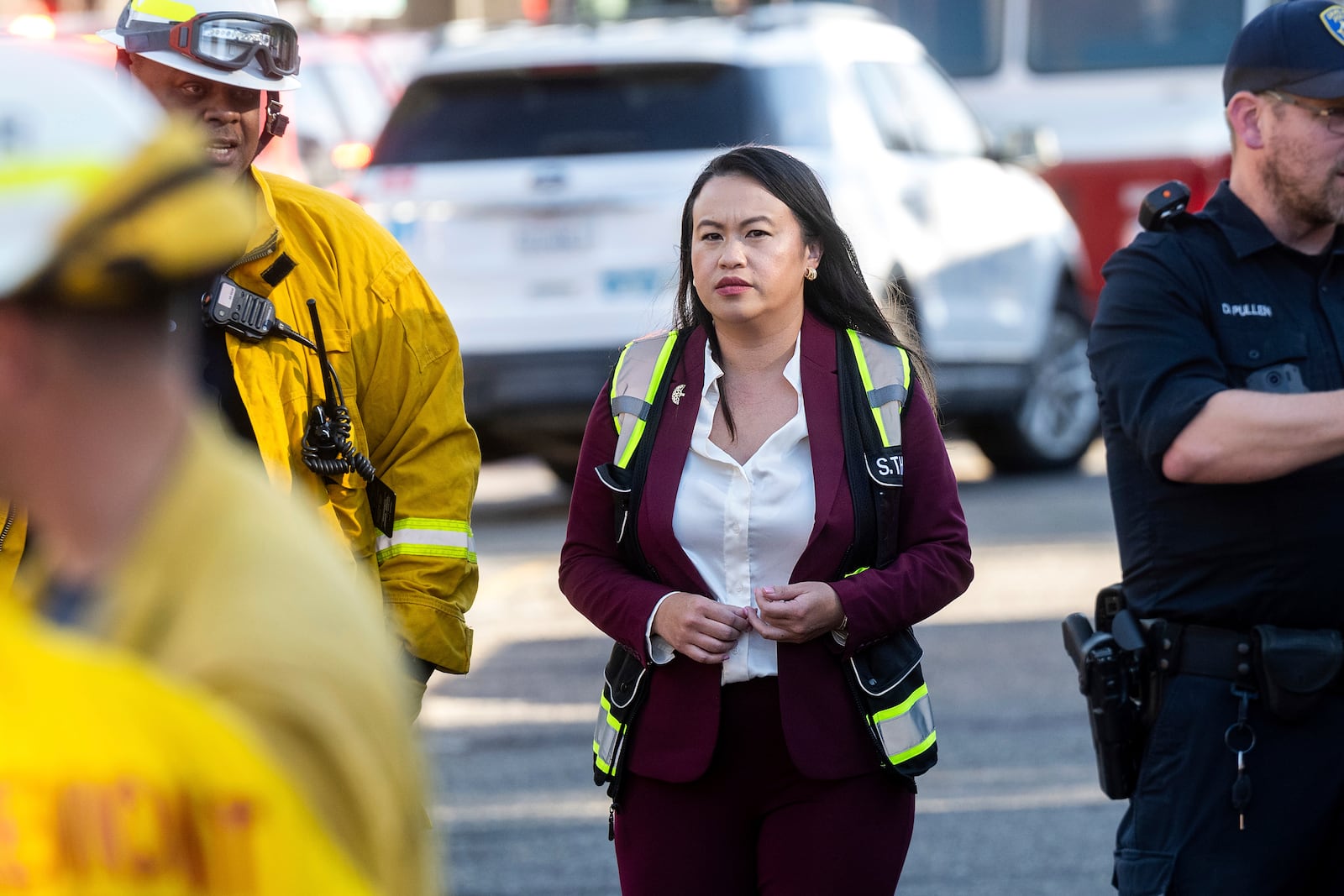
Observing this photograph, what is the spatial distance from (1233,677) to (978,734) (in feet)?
11.3

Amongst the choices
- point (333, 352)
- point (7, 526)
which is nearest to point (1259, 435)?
point (333, 352)

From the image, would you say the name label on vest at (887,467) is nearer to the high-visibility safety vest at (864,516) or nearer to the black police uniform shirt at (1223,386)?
the high-visibility safety vest at (864,516)

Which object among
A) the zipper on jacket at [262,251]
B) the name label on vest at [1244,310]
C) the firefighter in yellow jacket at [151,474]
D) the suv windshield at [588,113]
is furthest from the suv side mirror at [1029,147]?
the firefighter in yellow jacket at [151,474]

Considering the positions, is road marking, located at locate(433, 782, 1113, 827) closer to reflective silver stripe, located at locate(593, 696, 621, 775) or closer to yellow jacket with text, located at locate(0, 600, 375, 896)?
reflective silver stripe, located at locate(593, 696, 621, 775)

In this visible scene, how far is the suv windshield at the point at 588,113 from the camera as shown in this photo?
9.38 meters

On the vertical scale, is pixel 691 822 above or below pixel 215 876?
below

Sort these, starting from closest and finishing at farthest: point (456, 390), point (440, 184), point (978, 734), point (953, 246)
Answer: point (456, 390)
point (978, 734)
point (440, 184)
point (953, 246)

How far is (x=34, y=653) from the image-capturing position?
4.11 feet

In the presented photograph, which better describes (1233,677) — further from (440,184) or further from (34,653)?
(440,184)

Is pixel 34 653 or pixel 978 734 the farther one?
pixel 978 734

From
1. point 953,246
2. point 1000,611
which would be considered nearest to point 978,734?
point 1000,611

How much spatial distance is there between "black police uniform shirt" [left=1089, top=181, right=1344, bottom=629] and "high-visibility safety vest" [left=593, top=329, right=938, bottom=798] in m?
0.40

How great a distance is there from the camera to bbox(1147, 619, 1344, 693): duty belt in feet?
10.7

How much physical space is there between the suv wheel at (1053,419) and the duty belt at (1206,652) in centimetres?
783
